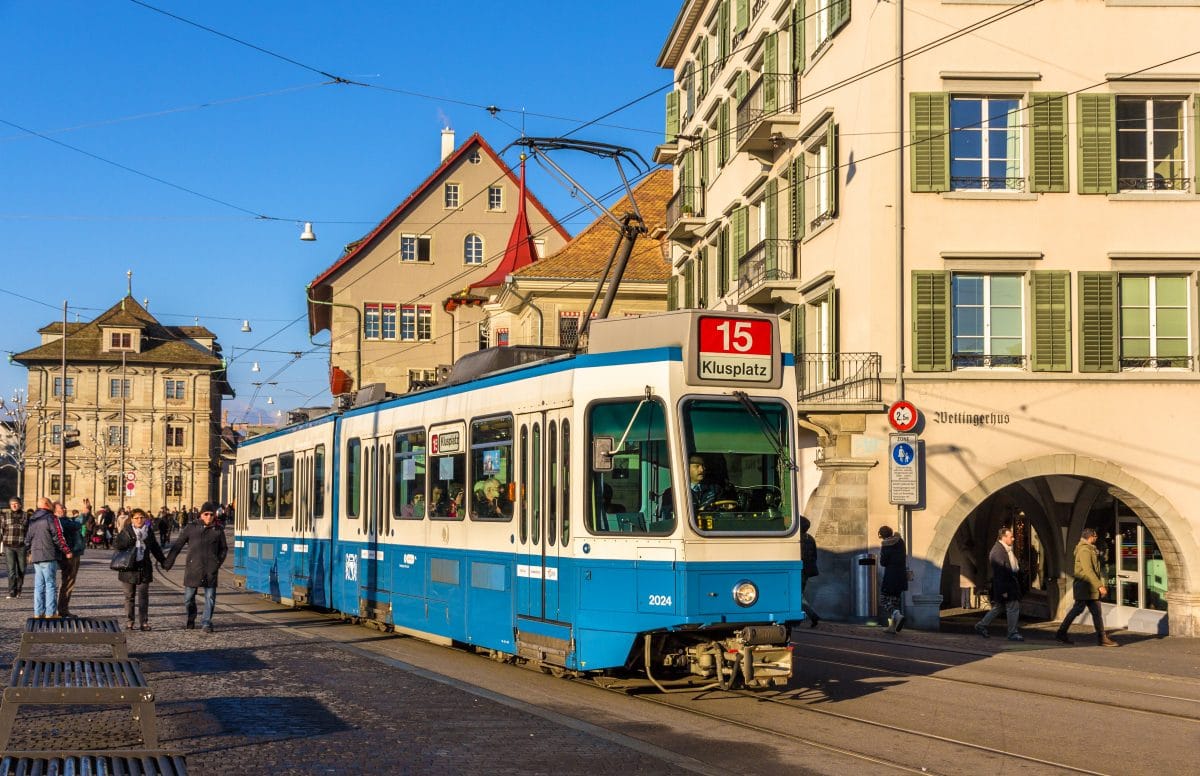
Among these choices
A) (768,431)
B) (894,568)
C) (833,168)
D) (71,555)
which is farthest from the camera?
(833,168)

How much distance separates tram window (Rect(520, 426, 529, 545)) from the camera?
572 inches

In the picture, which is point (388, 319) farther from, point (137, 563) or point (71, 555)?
point (137, 563)

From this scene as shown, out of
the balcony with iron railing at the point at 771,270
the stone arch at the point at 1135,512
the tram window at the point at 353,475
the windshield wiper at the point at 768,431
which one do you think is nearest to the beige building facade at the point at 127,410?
the balcony with iron railing at the point at 771,270

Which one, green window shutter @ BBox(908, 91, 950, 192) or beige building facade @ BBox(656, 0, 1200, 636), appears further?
green window shutter @ BBox(908, 91, 950, 192)

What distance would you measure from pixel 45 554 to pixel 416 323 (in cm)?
4641

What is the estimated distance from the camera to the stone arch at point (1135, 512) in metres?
25.1

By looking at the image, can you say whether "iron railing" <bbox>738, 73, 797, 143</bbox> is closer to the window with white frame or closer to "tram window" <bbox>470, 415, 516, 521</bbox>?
the window with white frame

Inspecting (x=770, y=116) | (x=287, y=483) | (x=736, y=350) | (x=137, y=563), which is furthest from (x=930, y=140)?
(x=137, y=563)

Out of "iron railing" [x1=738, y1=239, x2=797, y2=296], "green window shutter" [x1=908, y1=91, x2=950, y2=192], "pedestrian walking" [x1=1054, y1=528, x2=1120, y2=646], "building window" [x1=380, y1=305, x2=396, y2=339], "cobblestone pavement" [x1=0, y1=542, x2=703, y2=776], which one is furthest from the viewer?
"building window" [x1=380, y1=305, x2=396, y2=339]

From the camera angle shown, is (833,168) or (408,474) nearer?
(408,474)

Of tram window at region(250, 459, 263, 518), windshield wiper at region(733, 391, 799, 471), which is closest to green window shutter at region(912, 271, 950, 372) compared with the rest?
tram window at region(250, 459, 263, 518)

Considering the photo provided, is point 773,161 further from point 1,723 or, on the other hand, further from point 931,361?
point 1,723

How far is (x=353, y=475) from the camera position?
69.7 feet

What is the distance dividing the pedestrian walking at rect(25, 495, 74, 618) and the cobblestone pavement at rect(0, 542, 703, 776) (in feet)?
13.0
